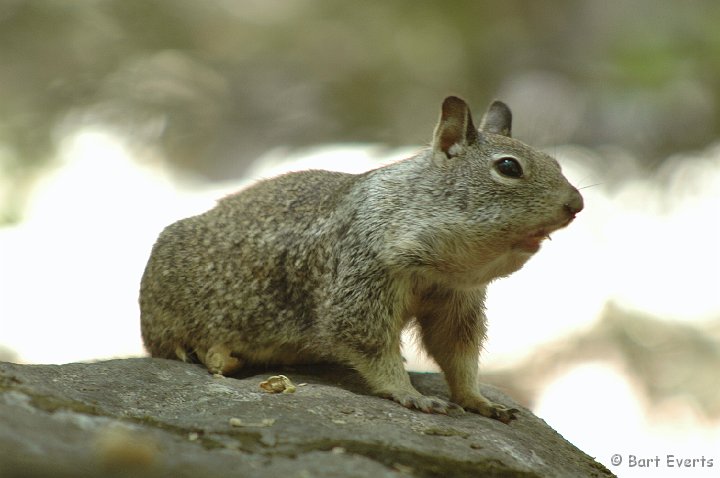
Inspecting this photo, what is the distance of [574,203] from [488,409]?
5.07 feet

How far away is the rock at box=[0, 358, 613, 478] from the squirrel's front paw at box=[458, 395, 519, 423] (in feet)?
0.36

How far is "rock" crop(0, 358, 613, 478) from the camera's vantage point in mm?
3449

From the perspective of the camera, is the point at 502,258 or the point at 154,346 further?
the point at 154,346

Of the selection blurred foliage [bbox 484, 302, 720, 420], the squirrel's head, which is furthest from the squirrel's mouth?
blurred foliage [bbox 484, 302, 720, 420]

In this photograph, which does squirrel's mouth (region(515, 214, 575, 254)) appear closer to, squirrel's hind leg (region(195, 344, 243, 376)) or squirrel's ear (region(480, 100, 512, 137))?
squirrel's ear (region(480, 100, 512, 137))

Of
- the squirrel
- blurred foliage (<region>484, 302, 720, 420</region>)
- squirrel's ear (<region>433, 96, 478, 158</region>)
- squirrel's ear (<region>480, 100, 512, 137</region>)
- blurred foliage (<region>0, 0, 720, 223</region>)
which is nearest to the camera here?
the squirrel

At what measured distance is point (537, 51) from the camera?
15.4m

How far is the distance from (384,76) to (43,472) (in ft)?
43.1

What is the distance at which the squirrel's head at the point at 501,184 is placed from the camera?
19.6 feet

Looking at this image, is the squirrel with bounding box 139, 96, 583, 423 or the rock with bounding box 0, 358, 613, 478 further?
the squirrel with bounding box 139, 96, 583, 423

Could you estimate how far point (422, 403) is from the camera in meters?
5.85

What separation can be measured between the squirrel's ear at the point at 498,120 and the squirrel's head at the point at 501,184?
525mm

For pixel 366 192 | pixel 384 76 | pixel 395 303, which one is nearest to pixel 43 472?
pixel 395 303

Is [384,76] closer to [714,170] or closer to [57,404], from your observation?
[714,170]
